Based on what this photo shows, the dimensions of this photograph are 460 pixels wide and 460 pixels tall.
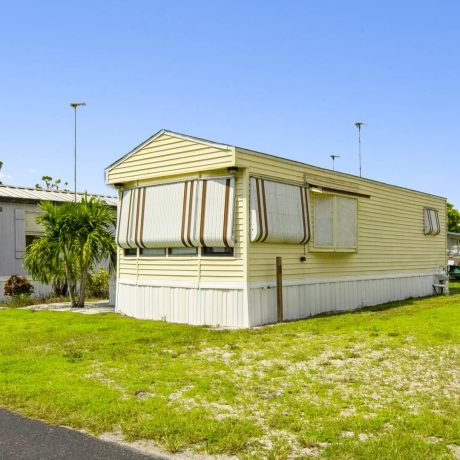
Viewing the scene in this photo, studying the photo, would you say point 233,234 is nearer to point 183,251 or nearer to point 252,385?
point 183,251

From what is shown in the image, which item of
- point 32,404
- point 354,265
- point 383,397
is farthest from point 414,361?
point 354,265

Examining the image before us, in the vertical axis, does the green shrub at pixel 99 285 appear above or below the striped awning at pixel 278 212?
below

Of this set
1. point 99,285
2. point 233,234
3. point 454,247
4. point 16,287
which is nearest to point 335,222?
point 233,234

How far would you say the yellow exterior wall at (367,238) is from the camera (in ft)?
40.2

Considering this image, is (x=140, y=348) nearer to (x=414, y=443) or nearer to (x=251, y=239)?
(x=251, y=239)

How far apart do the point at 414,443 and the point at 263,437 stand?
1.26m

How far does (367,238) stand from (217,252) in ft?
18.4

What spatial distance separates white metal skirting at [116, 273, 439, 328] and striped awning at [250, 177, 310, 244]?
1.06 m

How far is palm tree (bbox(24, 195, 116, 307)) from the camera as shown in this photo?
1502 centimetres

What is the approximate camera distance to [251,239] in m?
11.8

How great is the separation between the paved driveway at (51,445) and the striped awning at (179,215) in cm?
695

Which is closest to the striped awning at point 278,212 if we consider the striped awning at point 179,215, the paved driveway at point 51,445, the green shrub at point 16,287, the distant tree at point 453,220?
the striped awning at point 179,215

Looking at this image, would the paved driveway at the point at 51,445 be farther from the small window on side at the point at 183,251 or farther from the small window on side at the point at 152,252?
the small window on side at the point at 152,252

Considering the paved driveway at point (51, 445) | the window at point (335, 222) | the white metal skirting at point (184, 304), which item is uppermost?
the window at point (335, 222)
